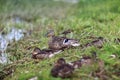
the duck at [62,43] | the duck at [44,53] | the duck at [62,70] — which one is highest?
the duck at [62,43]

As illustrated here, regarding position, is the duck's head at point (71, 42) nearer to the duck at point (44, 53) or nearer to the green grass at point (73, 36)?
the green grass at point (73, 36)

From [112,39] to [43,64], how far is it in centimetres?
86

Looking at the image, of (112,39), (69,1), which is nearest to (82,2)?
(69,1)

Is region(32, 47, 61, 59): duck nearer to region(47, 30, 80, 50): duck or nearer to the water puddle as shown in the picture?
region(47, 30, 80, 50): duck

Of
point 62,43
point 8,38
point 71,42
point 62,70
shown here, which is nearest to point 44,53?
point 62,43

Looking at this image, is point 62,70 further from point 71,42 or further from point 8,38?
point 8,38

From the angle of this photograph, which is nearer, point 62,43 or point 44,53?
point 44,53

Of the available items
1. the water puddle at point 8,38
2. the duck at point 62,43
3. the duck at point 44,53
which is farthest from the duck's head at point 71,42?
the water puddle at point 8,38

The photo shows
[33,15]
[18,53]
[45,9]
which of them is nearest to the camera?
[18,53]

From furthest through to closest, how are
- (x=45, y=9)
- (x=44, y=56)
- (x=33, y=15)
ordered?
(x=45, y=9) < (x=33, y=15) < (x=44, y=56)

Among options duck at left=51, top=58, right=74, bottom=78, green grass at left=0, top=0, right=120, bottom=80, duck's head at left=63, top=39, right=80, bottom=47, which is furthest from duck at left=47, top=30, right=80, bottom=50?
duck at left=51, top=58, right=74, bottom=78

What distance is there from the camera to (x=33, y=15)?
8164 millimetres

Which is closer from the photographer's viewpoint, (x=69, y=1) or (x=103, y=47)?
(x=103, y=47)

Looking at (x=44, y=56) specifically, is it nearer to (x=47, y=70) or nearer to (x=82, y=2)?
(x=47, y=70)
